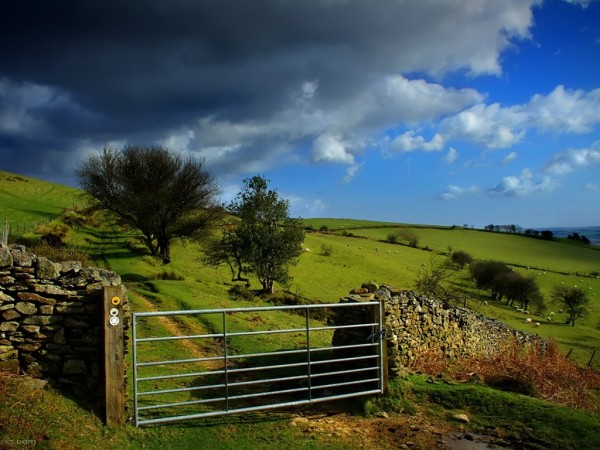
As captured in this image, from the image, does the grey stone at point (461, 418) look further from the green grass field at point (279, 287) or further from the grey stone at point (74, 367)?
the grey stone at point (74, 367)

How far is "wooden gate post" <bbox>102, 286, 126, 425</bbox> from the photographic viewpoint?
668 centimetres

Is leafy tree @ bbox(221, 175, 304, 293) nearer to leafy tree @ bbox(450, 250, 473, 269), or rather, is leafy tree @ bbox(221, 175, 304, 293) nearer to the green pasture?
leafy tree @ bbox(450, 250, 473, 269)

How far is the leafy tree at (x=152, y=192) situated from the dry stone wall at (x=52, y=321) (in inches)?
1084

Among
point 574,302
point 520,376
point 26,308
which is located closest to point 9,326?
point 26,308

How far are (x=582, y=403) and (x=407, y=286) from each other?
35777mm

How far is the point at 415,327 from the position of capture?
11.6 m

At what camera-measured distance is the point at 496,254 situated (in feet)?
278

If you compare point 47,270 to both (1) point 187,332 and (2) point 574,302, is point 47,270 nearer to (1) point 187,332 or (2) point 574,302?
(1) point 187,332

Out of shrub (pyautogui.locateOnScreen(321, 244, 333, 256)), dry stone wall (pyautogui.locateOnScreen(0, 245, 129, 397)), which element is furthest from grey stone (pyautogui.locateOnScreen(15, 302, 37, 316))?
shrub (pyautogui.locateOnScreen(321, 244, 333, 256))

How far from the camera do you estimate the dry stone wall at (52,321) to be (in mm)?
6770

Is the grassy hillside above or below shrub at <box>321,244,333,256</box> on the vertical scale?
above

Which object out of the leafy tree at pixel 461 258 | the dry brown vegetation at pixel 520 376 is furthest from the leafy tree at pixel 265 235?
the leafy tree at pixel 461 258

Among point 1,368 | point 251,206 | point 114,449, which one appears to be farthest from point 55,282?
point 251,206

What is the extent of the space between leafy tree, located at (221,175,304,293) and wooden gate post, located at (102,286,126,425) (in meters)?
23.5
